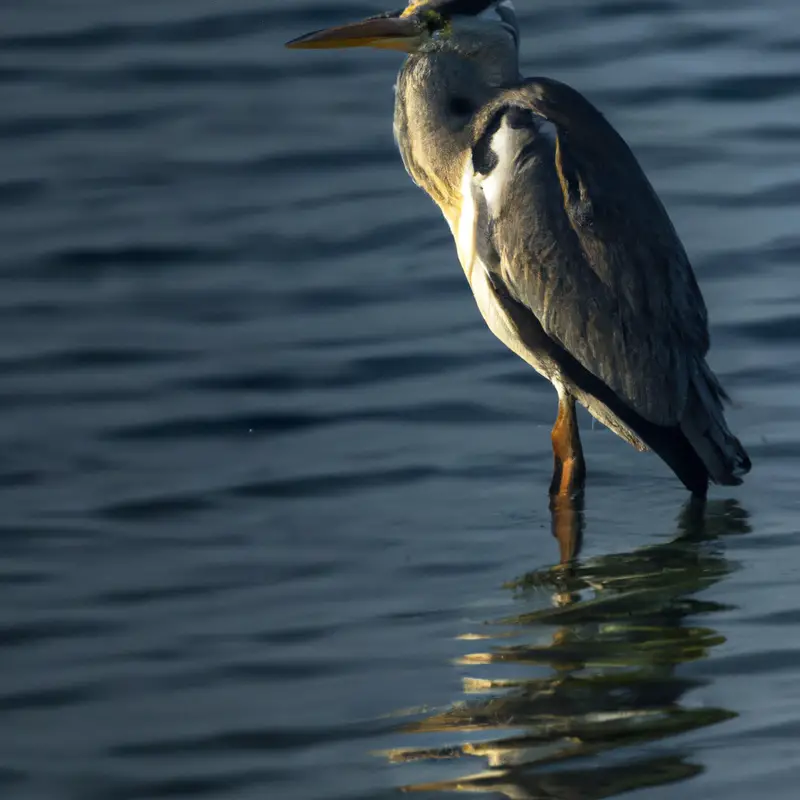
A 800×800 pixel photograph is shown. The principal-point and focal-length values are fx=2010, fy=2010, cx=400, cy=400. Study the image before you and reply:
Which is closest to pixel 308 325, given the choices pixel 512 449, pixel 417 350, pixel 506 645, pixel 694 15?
pixel 417 350

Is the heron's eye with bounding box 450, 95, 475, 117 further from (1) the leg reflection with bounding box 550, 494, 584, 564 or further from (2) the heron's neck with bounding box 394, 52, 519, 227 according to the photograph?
(1) the leg reflection with bounding box 550, 494, 584, 564

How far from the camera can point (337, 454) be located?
6777 millimetres

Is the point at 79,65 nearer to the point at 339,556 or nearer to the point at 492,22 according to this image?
the point at 492,22

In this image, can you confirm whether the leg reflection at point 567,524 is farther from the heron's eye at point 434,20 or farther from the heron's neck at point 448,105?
the heron's eye at point 434,20

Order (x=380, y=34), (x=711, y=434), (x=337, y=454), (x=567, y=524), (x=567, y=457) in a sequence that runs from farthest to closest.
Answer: (x=380, y=34), (x=337, y=454), (x=567, y=457), (x=711, y=434), (x=567, y=524)

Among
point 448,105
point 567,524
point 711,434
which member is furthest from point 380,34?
point 567,524

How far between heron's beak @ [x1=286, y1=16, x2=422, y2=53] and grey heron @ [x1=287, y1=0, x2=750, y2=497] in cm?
55

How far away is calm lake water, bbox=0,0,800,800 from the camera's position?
4.50 m

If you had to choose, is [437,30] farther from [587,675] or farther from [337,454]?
[587,675]

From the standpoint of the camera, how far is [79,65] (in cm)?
1137

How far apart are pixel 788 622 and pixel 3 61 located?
24.7 feet

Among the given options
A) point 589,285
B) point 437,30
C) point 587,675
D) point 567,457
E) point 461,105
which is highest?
point 437,30

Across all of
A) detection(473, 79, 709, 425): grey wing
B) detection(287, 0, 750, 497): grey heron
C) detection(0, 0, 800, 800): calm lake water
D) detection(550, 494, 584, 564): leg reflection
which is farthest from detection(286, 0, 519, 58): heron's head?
detection(550, 494, 584, 564): leg reflection

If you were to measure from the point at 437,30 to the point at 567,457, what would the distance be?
1647mm
